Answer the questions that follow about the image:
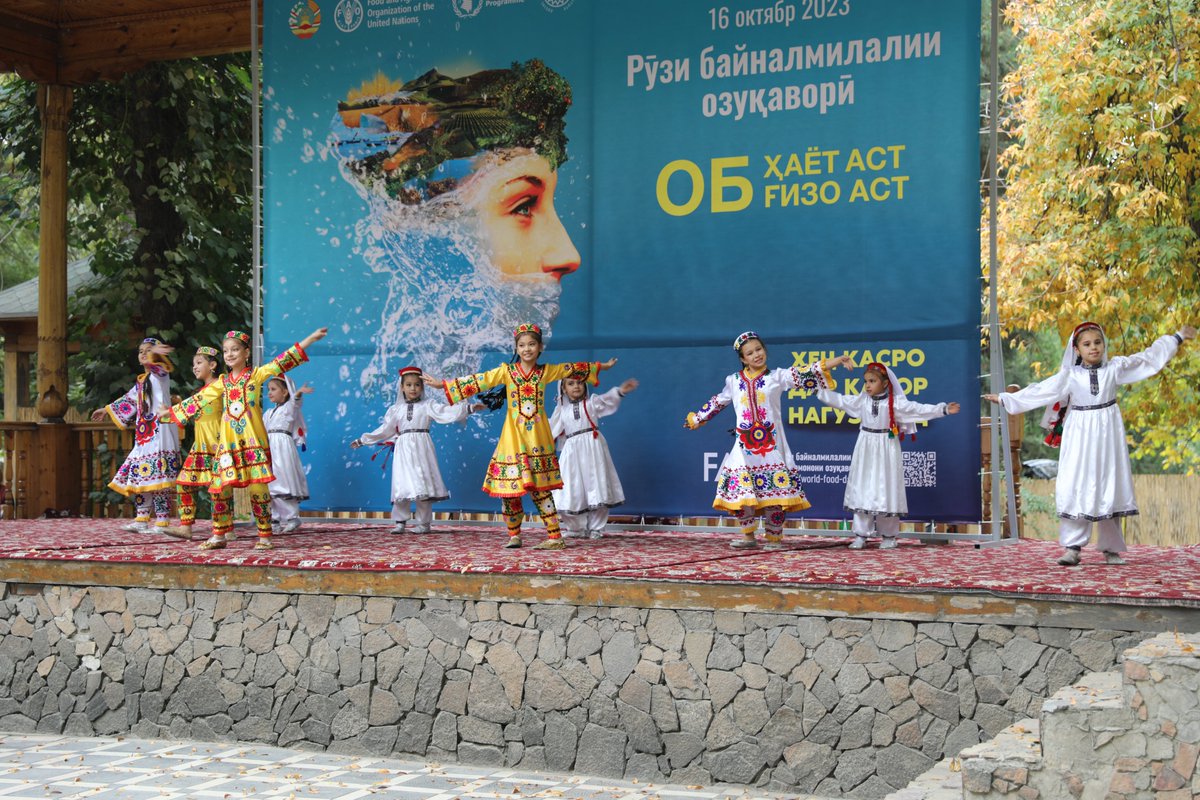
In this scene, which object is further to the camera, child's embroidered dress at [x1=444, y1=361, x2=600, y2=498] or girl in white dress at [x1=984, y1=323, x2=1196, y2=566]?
child's embroidered dress at [x1=444, y1=361, x2=600, y2=498]

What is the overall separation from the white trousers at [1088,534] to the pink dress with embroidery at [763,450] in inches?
56.1

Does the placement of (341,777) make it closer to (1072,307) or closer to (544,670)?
(544,670)

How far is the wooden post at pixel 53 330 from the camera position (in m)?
10.5

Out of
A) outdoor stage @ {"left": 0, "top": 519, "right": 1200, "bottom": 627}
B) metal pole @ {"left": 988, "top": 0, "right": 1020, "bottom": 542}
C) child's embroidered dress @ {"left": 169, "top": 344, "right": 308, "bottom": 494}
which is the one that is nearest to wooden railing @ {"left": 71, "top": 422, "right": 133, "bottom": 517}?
outdoor stage @ {"left": 0, "top": 519, "right": 1200, "bottom": 627}

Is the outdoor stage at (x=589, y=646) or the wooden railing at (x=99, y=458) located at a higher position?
the wooden railing at (x=99, y=458)

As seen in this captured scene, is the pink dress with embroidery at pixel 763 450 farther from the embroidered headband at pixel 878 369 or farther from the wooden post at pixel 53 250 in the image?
the wooden post at pixel 53 250

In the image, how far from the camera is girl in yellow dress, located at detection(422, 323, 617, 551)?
24.9 ft

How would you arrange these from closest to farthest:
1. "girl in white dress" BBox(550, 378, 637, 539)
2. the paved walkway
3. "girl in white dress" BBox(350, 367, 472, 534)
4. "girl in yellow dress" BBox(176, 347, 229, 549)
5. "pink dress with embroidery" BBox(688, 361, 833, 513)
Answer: the paved walkway, "pink dress with embroidery" BBox(688, 361, 833, 513), "girl in yellow dress" BBox(176, 347, 229, 549), "girl in white dress" BBox(550, 378, 637, 539), "girl in white dress" BBox(350, 367, 472, 534)

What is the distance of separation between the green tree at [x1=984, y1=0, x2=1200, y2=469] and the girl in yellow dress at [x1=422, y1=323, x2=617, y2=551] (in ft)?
20.7

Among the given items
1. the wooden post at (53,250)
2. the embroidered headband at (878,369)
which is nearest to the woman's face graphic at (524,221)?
the embroidered headband at (878,369)

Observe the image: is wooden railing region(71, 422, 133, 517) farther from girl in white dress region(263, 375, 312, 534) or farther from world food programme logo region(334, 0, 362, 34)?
world food programme logo region(334, 0, 362, 34)

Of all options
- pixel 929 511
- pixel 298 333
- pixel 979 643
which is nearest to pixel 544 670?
pixel 979 643

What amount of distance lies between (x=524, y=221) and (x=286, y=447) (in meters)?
2.15

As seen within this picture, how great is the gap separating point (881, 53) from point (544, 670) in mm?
4076
